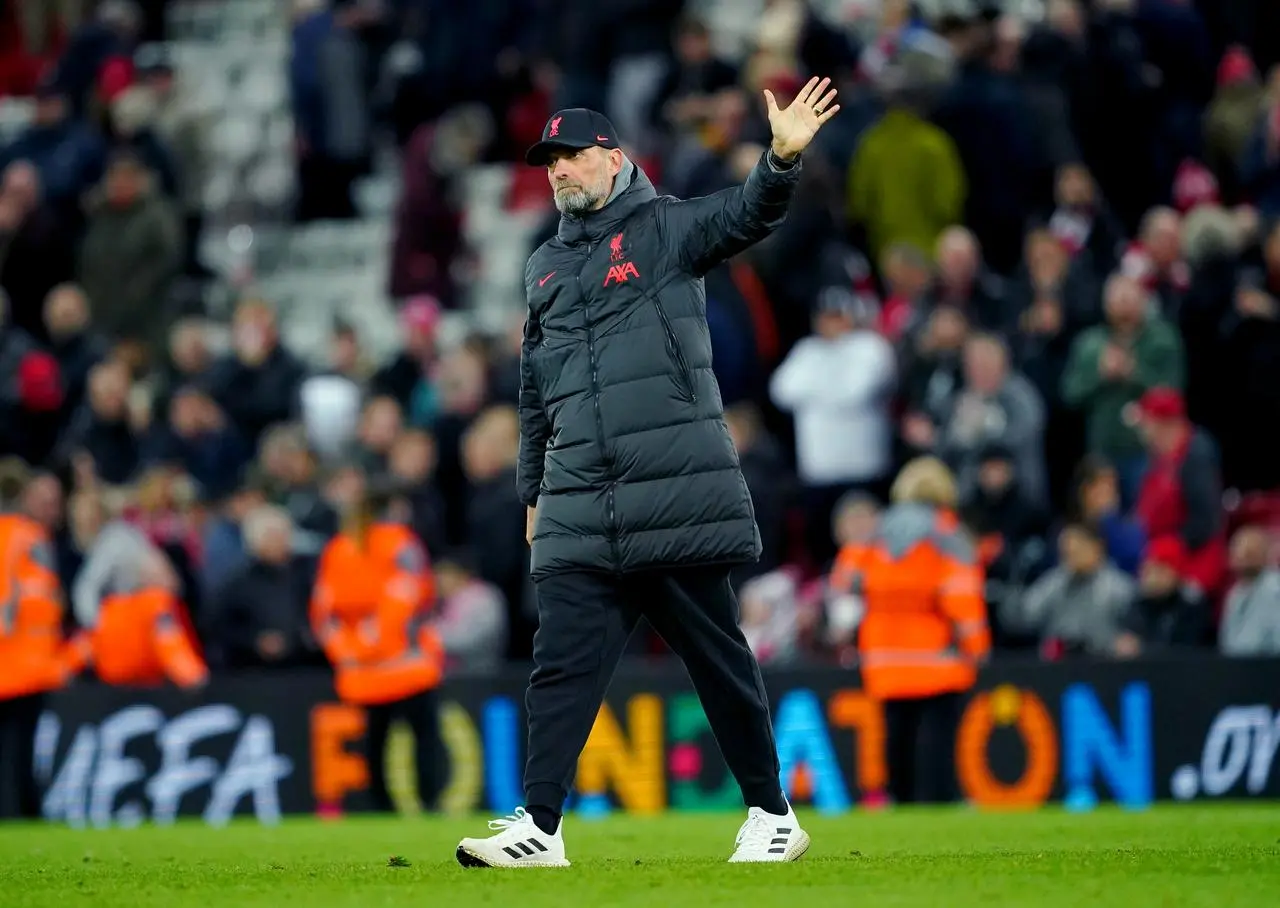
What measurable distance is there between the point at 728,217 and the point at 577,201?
0.58 metres

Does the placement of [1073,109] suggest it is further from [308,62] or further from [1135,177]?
[308,62]

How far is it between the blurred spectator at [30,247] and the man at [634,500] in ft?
43.2

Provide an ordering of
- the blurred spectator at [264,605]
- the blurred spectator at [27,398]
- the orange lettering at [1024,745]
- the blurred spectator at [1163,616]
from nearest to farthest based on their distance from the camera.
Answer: the orange lettering at [1024,745], the blurred spectator at [1163,616], the blurred spectator at [264,605], the blurred spectator at [27,398]

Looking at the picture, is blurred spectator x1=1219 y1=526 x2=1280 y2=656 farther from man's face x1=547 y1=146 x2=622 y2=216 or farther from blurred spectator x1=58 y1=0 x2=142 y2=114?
blurred spectator x1=58 y1=0 x2=142 y2=114

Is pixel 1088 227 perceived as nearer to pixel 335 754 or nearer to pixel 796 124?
pixel 335 754

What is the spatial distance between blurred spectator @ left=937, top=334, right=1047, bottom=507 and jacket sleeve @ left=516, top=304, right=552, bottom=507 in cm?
720

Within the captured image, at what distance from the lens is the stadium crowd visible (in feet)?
51.5

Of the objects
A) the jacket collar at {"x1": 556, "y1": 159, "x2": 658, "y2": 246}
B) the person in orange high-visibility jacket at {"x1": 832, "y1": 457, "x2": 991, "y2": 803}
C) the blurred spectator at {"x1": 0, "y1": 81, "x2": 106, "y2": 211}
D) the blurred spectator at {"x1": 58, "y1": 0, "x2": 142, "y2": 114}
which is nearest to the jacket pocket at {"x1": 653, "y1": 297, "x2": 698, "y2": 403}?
the jacket collar at {"x1": 556, "y1": 159, "x2": 658, "y2": 246}

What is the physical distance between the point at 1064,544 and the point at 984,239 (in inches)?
144

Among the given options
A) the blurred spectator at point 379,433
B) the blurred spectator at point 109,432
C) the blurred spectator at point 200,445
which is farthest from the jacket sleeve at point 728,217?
the blurred spectator at point 109,432

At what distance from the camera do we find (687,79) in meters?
18.8

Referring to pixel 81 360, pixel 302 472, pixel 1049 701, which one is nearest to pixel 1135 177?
pixel 1049 701

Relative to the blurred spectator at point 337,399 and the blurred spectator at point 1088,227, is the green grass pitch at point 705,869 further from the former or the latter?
the blurred spectator at point 337,399

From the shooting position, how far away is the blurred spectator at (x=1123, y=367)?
51.9 feet
